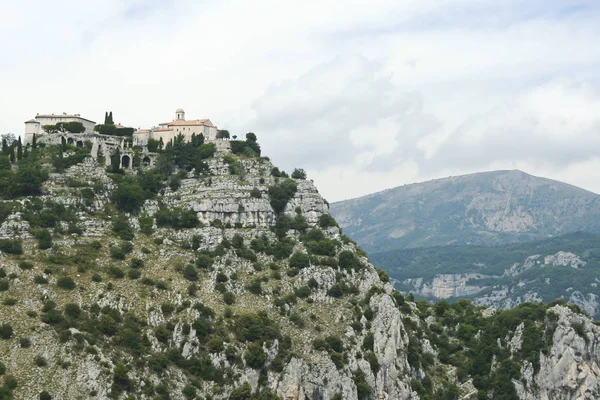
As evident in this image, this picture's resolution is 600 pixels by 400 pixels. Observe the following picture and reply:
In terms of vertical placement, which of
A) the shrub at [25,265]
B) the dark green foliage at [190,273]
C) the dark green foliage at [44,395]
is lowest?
the dark green foliage at [44,395]

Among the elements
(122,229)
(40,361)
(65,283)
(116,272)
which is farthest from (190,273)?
(40,361)

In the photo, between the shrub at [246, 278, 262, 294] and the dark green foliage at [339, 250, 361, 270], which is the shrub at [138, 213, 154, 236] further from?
the dark green foliage at [339, 250, 361, 270]

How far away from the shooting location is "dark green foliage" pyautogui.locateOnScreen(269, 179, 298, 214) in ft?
452

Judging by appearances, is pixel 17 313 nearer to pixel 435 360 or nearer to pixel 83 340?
pixel 83 340

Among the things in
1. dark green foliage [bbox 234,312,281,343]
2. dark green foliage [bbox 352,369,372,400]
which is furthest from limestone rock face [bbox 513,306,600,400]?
dark green foliage [bbox 234,312,281,343]

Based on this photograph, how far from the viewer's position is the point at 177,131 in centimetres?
16112

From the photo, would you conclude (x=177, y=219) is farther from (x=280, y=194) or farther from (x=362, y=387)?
(x=362, y=387)

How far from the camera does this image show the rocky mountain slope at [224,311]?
337ft

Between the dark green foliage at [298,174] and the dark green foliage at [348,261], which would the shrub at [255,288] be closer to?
the dark green foliage at [348,261]

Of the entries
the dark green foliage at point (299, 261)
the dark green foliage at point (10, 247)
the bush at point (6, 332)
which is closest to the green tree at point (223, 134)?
the dark green foliage at point (299, 261)

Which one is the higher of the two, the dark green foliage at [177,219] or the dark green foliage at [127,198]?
the dark green foliage at [127,198]

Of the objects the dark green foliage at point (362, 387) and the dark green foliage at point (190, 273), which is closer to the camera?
the dark green foliage at point (362, 387)

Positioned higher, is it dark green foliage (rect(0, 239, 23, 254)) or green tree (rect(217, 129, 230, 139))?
green tree (rect(217, 129, 230, 139))

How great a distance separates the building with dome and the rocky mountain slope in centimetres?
1462
